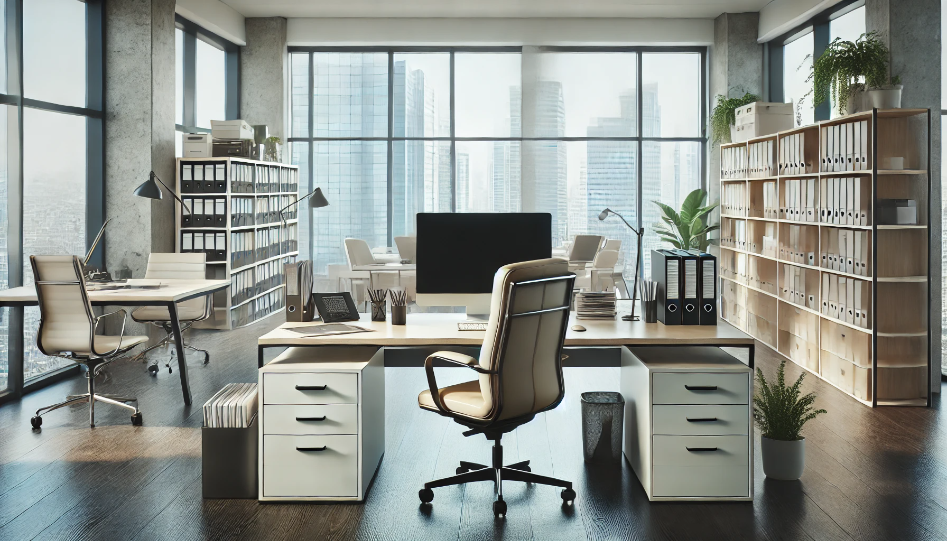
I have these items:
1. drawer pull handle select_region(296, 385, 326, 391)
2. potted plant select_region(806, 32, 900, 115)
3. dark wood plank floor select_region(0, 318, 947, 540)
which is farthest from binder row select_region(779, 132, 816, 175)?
drawer pull handle select_region(296, 385, 326, 391)

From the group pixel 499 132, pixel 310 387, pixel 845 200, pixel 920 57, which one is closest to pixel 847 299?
pixel 845 200

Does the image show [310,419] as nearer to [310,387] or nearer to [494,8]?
[310,387]

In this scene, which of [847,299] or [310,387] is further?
[847,299]

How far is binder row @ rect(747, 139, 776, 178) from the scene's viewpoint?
22.2 ft

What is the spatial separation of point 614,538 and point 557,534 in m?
0.22

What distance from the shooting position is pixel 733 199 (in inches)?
309

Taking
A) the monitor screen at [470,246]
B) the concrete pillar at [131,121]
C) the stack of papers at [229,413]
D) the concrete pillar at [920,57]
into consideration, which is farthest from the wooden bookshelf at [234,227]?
the concrete pillar at [920,57]

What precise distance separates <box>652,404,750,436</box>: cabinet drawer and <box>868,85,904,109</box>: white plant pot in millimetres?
2917

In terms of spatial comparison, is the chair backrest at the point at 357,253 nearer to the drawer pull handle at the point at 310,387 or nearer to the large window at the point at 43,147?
the large window at the point at 43,147

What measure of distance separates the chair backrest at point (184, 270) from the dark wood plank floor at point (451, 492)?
135 cm

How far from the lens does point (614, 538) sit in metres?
2.96

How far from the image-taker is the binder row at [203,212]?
25.1ft

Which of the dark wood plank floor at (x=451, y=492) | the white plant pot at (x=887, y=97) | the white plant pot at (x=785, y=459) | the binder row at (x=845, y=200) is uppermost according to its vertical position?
the white plant pot at (x=887, y=97)

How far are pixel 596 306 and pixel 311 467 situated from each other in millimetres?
1578
